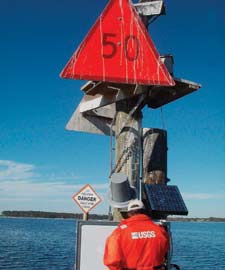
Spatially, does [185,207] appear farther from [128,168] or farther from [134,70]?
[134,70]

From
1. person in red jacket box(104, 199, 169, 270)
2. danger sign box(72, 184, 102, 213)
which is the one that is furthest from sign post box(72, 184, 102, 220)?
person in red jacket box(104, 199, 169, 270)

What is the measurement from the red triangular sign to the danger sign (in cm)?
231

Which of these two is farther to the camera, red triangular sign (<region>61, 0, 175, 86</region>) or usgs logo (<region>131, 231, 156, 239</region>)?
red triangular sign (<region>61, 0, 175, 86</region>)

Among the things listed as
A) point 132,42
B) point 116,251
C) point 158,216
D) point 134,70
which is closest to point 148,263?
point 116,251

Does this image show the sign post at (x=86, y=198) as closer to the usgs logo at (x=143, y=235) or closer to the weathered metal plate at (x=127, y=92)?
the weathered metal plate at (x=127, y=92)

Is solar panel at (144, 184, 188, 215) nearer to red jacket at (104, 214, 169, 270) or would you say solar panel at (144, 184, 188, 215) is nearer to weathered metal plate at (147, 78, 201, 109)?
red jacket at (104, 214, 169, 270)

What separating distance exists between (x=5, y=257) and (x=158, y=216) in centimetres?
3812

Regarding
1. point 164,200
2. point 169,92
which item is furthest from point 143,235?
point 169,92

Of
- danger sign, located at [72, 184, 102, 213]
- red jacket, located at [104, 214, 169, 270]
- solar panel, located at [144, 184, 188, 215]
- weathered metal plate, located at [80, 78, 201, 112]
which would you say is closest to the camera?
red jacket, located at [104, 214, 169, 270]

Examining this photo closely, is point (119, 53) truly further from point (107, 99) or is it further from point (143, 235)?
point (143, 235)

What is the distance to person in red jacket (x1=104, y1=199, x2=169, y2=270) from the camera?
4.57 metres

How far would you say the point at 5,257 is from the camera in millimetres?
41625

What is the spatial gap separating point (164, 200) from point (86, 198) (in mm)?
1827

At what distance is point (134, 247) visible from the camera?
461 centimetres
